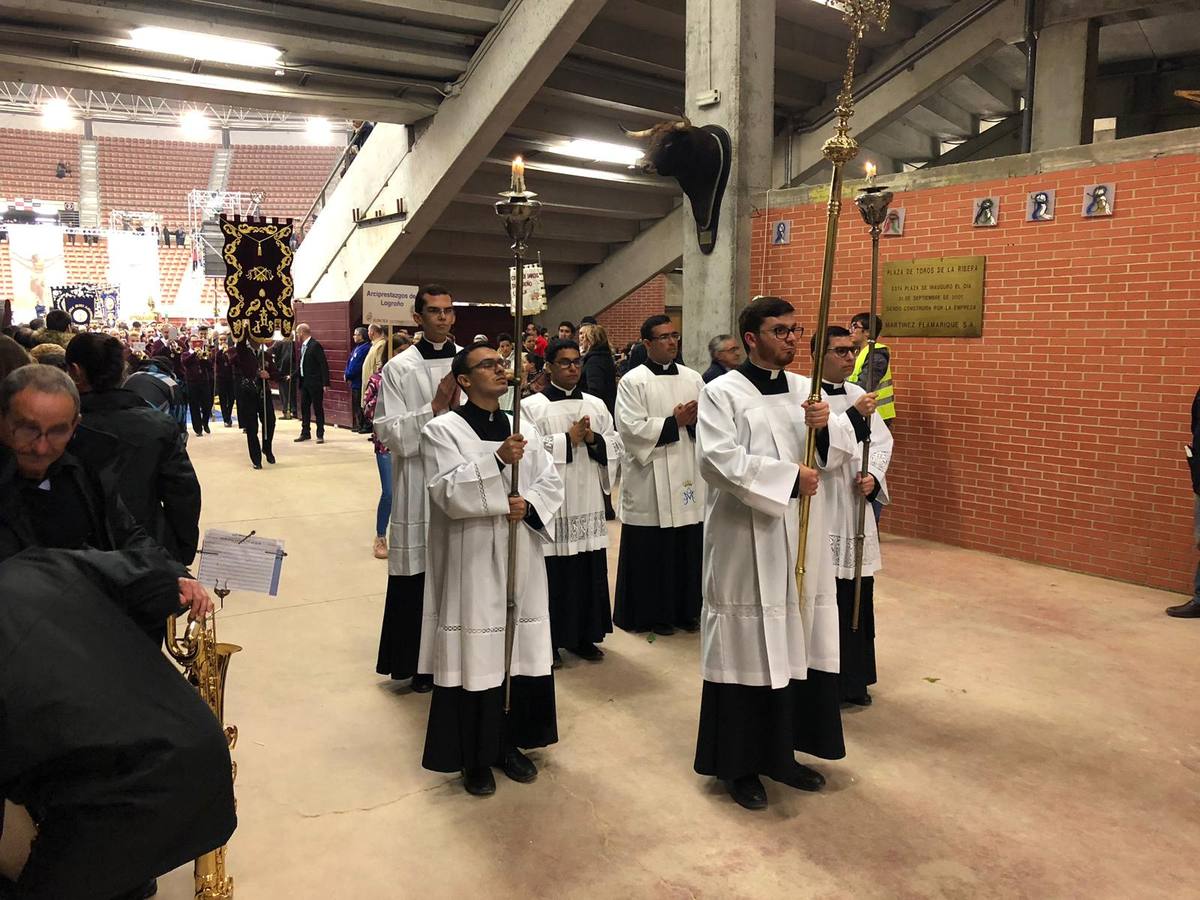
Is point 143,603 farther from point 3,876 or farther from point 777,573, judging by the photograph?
point 777,573

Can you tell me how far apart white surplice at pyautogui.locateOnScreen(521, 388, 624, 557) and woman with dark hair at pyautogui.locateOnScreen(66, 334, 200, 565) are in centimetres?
195

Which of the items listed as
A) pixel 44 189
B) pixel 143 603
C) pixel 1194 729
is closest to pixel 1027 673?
pixel 1194 729

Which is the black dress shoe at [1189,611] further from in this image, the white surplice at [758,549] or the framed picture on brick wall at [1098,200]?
the white surplice at [758,549]

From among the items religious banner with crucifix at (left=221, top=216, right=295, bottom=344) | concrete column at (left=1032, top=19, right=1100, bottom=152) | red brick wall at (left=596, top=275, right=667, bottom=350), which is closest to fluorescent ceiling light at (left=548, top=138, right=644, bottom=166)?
religious banner with crucifix at (left=221, top=216, right=295, bottom=344)

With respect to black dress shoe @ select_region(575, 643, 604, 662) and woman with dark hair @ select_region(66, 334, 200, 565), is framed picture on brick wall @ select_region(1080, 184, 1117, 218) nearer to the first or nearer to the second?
black dress shoe @ select_region(575, 643, 604, 662)

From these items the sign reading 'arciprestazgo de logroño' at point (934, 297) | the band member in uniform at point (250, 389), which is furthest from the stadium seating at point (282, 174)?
the sign reading 'arciprestazgo de logroño' at point (934, 297)

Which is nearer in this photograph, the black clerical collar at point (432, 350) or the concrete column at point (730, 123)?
the black clerical collar at point (432, 350)

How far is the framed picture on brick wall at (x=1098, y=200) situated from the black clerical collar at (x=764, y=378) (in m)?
4.30

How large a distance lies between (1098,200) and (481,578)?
5594 mm

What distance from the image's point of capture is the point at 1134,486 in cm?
654

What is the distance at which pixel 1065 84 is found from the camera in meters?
9.84

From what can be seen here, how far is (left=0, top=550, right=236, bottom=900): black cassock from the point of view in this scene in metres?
1.82

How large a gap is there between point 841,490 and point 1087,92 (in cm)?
792

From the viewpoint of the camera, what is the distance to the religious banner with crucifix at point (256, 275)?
11.6m
